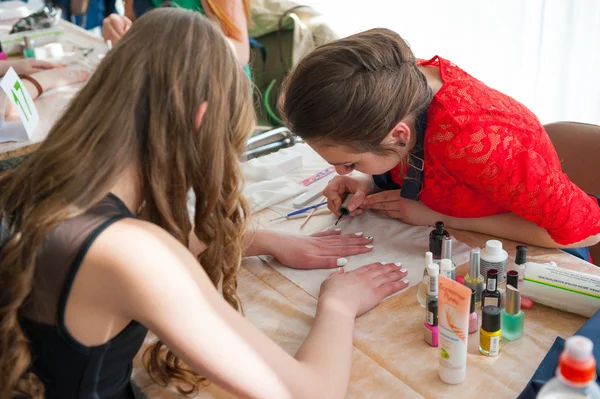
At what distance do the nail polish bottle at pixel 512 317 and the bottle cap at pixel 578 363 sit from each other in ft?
Result: 1.39

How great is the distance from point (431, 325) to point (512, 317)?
0.14m

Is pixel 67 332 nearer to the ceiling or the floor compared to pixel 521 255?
nearer to the ceiling

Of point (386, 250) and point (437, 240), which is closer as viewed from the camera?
point (437, 240)

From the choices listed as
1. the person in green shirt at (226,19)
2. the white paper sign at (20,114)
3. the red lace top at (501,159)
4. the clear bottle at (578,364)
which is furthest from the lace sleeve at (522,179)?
Answer: the white paper sign at (20,114)

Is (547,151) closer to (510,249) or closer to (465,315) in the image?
(510,249)

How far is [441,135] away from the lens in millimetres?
1215

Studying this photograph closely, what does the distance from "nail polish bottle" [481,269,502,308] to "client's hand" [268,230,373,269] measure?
32 centimetres

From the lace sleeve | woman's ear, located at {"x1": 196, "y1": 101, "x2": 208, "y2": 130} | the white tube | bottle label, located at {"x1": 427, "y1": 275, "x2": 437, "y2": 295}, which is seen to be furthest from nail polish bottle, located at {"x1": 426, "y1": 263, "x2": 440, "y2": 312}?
woman's ear, located at {"x1": 196, "y1": 101, "x2": 208, "y2": 130}

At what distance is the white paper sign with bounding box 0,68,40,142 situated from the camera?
1.65m

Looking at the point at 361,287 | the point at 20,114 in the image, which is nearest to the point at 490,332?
the point at 361,287

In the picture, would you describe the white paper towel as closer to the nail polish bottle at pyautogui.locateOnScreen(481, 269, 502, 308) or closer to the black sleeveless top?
the nail polish bottle at pyautogui.locateOnScreen(481, 269, 502, 308)

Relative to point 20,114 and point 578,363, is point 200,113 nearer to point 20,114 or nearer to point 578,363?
point 578,363

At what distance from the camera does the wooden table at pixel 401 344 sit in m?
0.90

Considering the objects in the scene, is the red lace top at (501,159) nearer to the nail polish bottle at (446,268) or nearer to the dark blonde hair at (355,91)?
the dark blonde hair at (355,91)
